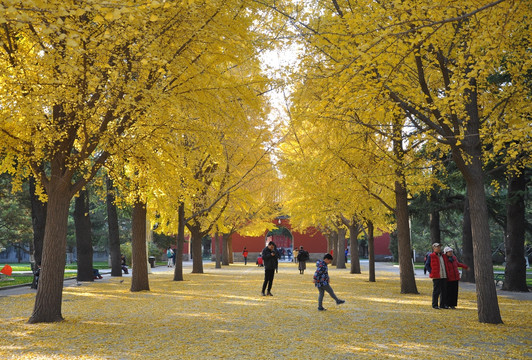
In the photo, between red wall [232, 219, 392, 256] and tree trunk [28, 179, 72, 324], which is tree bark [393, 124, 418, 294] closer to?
tree trunk [28, 179, 72, 324]

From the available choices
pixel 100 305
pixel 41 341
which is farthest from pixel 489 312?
pixel 100 305

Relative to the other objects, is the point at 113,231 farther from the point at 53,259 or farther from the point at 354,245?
the point at 53,259

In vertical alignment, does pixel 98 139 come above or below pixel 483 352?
above

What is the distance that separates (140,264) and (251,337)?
10098mm

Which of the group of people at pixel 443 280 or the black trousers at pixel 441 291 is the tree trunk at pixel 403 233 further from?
the black trousers at pixel 441 291

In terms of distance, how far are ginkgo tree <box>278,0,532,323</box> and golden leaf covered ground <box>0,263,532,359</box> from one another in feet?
6.21

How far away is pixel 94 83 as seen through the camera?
8.66 metres

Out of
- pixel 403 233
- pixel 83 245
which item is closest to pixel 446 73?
pixel 403 233

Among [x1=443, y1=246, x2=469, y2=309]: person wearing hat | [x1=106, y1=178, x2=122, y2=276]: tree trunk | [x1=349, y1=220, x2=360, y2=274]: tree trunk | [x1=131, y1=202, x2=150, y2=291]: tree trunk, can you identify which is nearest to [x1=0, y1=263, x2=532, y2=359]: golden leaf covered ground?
[x1=443, y1=246, x2=469, y2=309]: person wearing hat

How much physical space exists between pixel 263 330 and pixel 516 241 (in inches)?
460

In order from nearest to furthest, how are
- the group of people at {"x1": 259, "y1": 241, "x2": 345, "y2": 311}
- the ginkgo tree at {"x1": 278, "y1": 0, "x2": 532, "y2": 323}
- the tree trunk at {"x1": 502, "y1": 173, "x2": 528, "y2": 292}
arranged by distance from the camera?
the ginkgo tree at {"x1": 278, "y1": 0, "x2": 532, "y2": 323}
the group of people at {"x1": 259, "y1": 241, "x2": 345, "y2": 311}
the tree trunk at {"x1": 502, "y1": 173, "x2": 528, "y2": 292}

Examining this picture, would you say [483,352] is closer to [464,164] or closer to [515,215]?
[464,164]

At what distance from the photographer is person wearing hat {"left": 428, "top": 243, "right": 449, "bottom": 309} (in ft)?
41.4

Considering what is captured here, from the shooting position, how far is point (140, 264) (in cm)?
1772
